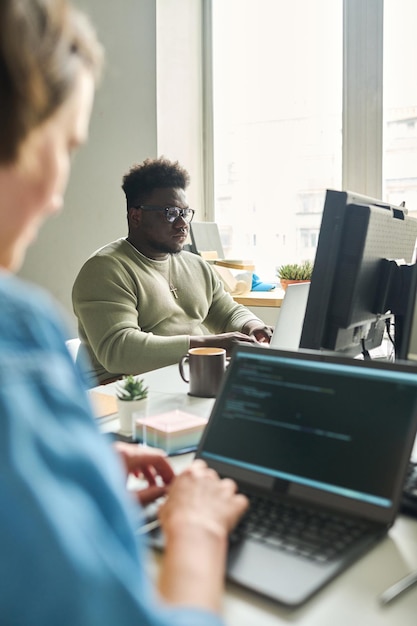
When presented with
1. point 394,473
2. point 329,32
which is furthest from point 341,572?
point 329,32

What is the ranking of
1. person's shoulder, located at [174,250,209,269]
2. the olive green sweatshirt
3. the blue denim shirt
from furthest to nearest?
1. person's shoulder, located at [174,250,209,269]
2. the olive green sweatshirt
3. the blue denim shirt

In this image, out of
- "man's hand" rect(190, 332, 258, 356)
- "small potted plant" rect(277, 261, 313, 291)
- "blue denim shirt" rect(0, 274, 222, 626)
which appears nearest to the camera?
"blue denim shirt" rect(0, 274, 222, 626)

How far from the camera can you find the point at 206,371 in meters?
1.38

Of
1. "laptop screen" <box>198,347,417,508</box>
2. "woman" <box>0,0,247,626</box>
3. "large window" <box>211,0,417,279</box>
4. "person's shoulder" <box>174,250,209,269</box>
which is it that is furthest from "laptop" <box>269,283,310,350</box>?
"large window" <box>211,0,417,279</box>

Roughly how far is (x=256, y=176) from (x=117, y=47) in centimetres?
103

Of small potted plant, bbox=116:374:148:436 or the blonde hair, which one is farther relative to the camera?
small potted plant, bbox=116:374:148:436

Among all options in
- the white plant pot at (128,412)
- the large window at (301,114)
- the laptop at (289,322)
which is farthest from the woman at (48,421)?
the large window at (301,114)

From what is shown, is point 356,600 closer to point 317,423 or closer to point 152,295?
point 317,423

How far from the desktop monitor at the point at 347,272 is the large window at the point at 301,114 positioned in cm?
174

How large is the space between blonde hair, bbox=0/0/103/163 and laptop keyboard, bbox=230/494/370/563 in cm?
52

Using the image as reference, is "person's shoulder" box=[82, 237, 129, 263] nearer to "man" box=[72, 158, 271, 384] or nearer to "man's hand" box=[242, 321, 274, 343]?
"man" box=[72, 158, 271, 384]

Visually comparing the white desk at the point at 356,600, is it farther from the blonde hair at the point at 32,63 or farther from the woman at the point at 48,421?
the blonde hair at the point at 32,63

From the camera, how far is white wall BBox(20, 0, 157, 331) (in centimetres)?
315

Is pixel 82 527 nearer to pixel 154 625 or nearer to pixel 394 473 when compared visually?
pixel 154 625
